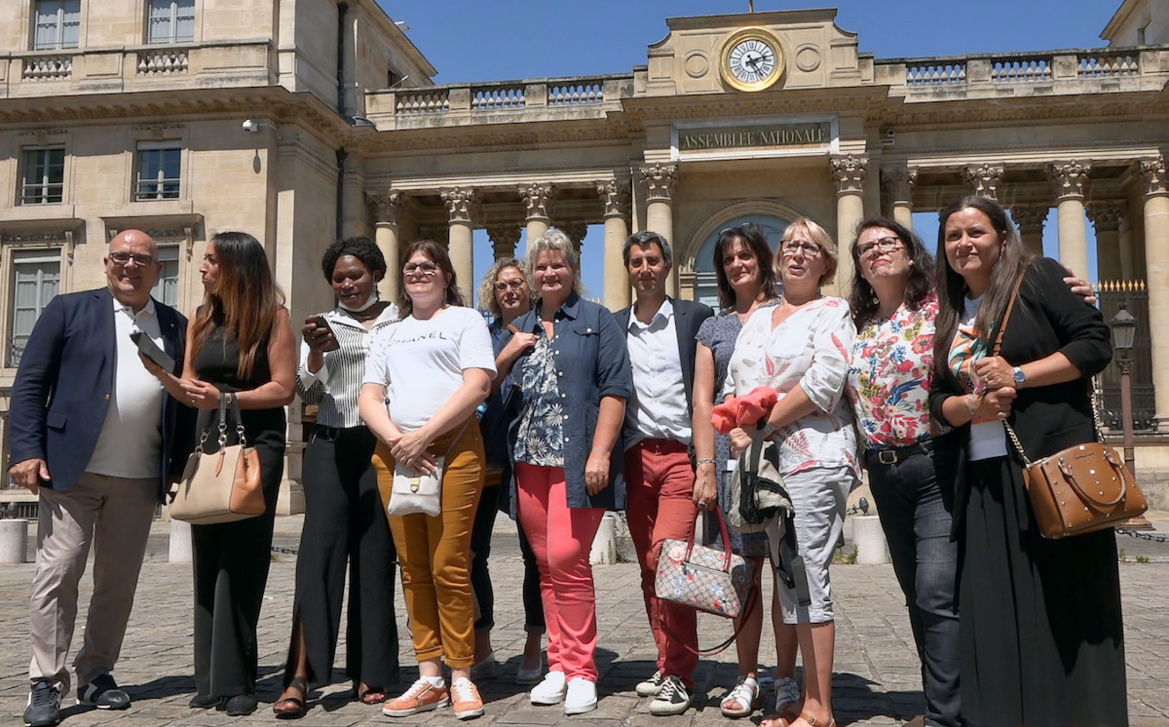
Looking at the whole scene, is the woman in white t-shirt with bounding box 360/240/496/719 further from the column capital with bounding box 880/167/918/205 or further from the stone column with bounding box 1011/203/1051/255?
the stone column with bounding box 1011/203/1051/255

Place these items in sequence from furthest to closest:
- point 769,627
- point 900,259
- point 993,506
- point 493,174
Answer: point 493,174, point 769,627, point 900,259, point 993,506

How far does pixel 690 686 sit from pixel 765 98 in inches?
846

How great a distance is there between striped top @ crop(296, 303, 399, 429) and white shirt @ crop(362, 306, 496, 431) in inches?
8.6

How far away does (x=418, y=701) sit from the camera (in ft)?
15.1

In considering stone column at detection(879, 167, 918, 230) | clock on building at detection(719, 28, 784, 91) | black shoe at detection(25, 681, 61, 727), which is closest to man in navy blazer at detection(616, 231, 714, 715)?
black shoe at detection(25, 681, 61, 727)

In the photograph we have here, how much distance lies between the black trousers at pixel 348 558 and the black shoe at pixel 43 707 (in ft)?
3.57

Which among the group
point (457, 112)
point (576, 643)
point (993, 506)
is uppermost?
point (457, 112)

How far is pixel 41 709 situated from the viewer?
4.50m

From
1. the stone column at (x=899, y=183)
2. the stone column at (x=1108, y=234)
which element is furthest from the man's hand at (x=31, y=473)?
the stone column at (x=1108, y=234)

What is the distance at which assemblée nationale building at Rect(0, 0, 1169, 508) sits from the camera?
79.1 ft

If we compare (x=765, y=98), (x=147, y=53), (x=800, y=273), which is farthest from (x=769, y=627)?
(x=147, y=53)

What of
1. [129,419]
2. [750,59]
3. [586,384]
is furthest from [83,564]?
[750,59]

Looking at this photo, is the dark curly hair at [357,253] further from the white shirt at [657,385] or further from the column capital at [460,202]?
the column capital at [460,202]

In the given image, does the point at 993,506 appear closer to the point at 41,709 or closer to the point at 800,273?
the point at 800,273
